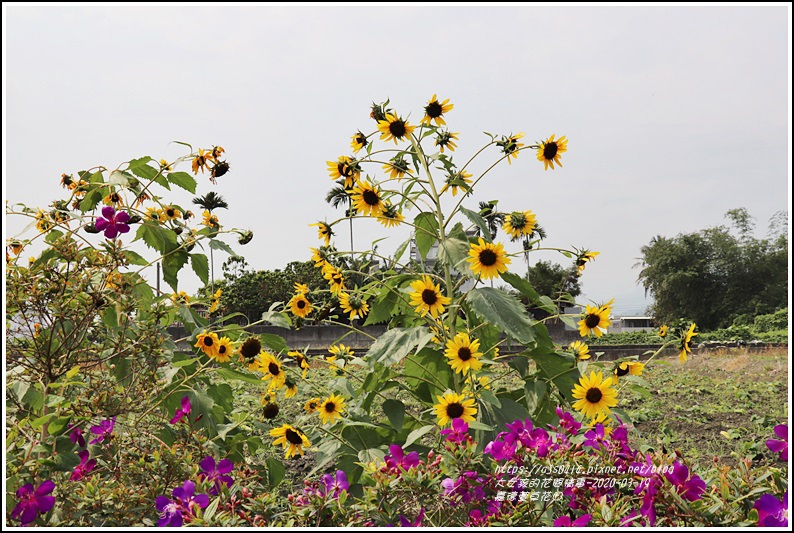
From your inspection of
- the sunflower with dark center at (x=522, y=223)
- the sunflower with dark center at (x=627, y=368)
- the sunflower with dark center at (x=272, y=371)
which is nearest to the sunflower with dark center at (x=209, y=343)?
the sunflower with dark center at (x=272, y=371)

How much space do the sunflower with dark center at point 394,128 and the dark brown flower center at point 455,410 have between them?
1.23 meters

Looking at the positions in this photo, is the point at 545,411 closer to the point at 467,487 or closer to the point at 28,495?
the point at 467,487

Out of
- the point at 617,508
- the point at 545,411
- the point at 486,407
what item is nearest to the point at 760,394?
the point at 545,411

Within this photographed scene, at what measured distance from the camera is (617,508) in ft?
5.64

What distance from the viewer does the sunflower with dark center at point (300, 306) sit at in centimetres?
297

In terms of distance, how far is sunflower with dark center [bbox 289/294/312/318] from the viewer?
2.97 m

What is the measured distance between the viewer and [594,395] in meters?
2.37

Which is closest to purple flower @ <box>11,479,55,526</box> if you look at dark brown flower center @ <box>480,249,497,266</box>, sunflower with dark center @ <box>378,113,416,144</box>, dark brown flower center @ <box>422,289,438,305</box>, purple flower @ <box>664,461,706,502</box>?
dark brown flower center @ <box>422,289,438,305</box>

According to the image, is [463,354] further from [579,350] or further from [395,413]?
[579,350]

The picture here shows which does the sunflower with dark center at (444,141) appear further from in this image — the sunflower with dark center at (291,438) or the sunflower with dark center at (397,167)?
the sunflower with dark center at (291,438)

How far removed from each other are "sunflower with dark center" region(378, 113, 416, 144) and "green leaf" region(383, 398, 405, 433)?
3.78ft

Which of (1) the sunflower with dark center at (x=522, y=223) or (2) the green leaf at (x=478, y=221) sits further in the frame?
(1) the sunflower with dark center at (x=522, y=223)

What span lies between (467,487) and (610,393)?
87 centimetres

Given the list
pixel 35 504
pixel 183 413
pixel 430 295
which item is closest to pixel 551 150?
pixel 430 295
